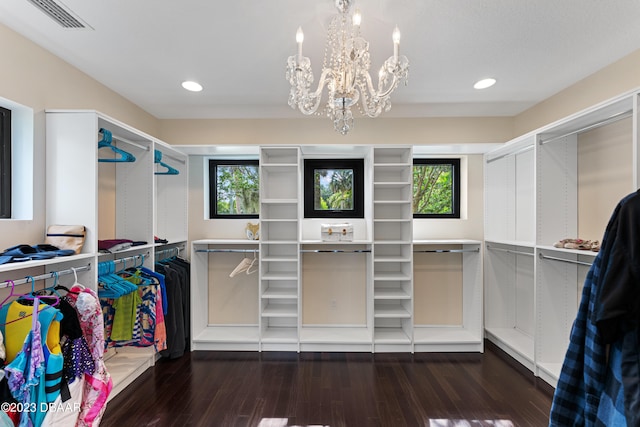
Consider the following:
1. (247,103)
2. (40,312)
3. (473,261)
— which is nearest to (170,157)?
(247,103)

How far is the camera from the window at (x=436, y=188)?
3682 mm

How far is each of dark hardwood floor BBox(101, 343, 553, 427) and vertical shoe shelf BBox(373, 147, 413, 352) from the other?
12.7 inches

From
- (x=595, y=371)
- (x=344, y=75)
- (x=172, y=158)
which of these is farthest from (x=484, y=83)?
(x=172, y=158)

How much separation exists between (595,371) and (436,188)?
2.78m

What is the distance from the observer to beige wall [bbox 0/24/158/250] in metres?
1.88

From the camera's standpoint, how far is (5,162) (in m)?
1.98

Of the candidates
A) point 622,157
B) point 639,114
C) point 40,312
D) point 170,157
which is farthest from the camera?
point 170,157

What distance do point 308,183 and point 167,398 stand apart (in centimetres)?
251

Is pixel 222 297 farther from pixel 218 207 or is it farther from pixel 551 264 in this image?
pixel 551 264

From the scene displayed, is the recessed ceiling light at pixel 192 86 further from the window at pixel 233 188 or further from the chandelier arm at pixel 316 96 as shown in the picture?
the chandelier arm at pixel 316 96

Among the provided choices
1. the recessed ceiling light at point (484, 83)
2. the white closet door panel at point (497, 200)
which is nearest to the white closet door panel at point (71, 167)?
the recessed ceiling light at point (484, 83)

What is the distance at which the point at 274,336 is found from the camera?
10.7 feet

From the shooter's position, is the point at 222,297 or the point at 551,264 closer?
the point at 551,264

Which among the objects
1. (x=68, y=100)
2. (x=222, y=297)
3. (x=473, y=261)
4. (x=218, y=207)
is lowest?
(x=222, y=297)
